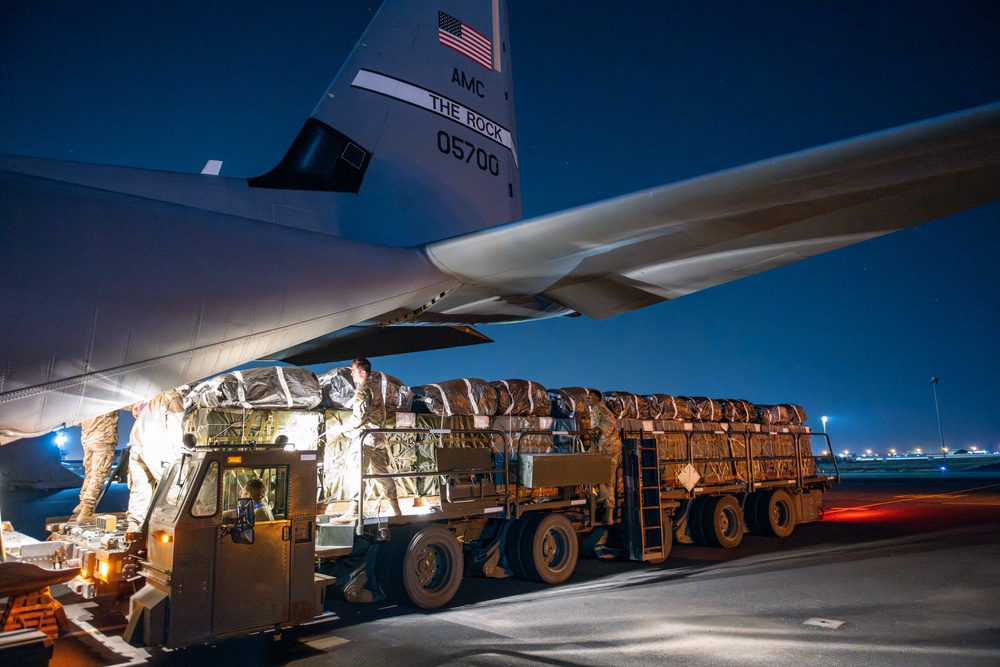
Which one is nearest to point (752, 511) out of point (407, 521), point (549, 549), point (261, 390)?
point (549, 549)

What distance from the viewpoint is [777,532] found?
→ 48.0ft

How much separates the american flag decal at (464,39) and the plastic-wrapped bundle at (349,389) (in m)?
4.12

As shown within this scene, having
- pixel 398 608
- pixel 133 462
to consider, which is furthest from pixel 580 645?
pixel 133 462

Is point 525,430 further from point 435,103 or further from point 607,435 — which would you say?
point 435,103

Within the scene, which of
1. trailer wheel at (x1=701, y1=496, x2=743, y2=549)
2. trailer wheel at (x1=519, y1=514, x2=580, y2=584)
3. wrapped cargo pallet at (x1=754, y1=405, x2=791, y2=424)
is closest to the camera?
trailer wheel at (x1=519, y1=514, x2=580, y2=584)

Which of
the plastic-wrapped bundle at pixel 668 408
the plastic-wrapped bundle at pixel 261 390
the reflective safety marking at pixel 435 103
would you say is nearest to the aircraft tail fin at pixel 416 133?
the reflective safety marking at pixel 435 103

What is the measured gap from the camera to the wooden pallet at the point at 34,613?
20.4 ft

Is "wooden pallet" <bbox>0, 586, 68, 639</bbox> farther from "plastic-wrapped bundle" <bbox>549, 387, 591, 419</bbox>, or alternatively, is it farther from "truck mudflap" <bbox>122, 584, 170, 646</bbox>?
"plastic-wrapped bundle" <bbox>549, 387, 591, 419</bbox>

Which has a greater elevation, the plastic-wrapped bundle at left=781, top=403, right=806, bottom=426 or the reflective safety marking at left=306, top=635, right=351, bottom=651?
the plastic-wrapped bundle at left=781, top=403, right=806, bottom=426

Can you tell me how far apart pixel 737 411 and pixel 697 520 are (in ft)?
9.49

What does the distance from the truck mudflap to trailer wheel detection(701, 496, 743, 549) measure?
9.97 m

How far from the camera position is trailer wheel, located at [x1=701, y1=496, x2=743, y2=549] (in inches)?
512

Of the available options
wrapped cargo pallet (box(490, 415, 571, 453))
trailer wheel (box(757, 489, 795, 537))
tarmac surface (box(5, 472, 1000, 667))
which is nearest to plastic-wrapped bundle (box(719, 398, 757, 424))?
trailer wheel (box(757, 489, 795, 537))

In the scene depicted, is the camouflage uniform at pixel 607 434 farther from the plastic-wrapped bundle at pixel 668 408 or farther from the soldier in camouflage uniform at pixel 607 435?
the plastic-wrapped bundle at pixel 668 408
